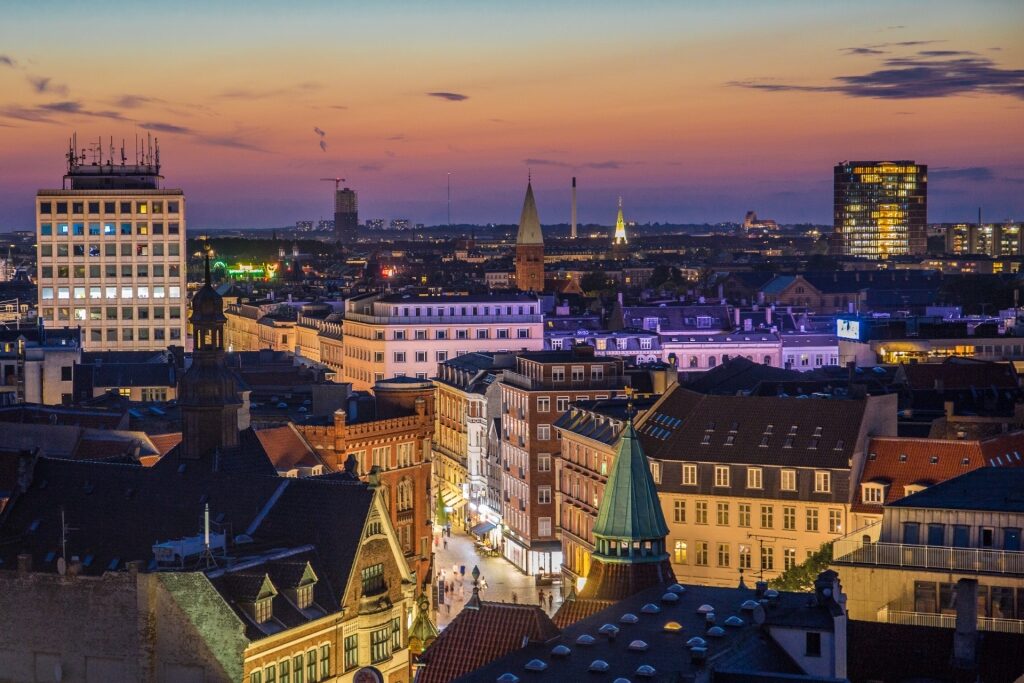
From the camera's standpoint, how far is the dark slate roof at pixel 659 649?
206 feet

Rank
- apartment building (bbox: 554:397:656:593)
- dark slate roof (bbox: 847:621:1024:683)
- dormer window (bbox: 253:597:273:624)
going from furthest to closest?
apartment building (bbox: 554:397:656:593), dark slate roof (bbox: 847:621:1024:683), dormer window (bbox: 253:597:273:624)

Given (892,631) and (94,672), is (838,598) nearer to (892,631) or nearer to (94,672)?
(892,631)

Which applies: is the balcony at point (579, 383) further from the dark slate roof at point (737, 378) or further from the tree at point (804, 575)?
the tree at point (804, 575)

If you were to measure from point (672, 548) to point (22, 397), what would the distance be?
6367 centimetres

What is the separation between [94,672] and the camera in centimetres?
7194

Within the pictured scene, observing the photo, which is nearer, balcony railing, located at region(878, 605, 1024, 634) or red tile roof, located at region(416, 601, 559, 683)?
red tile roof, located at region(416, 601, 559, 683)

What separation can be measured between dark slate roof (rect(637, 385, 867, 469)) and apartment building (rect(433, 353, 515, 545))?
93.3 ft

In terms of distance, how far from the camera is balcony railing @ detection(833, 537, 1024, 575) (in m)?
80.7

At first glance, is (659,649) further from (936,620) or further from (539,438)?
(539,438)

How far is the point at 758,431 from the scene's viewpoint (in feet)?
375

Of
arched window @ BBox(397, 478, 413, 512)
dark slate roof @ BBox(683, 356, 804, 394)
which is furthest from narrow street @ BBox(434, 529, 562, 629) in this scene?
dark slate roof @ BBox(683, 356, 804, 394)

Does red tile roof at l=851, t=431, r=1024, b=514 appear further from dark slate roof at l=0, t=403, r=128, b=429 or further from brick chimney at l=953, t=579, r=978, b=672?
dark slate roof at l=0, t=403, r=128, b=429

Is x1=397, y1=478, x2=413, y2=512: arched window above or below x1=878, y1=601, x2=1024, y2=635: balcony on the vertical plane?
below

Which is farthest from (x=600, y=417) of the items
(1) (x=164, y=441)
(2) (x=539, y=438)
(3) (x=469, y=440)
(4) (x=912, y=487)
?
(3) (x=469, y=440)
